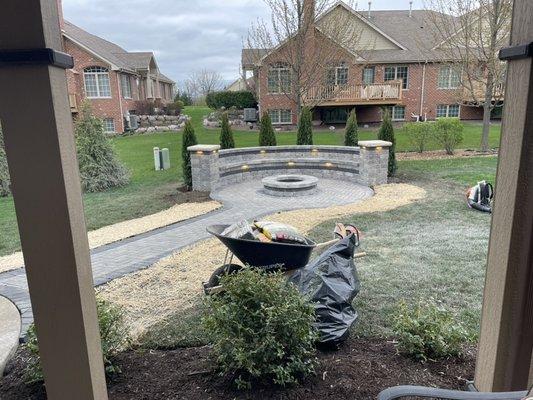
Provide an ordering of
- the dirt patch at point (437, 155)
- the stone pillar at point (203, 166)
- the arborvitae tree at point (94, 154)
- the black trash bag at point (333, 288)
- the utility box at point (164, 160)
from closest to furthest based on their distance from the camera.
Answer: the black trash bag at point (333, 288) → the stone pillar at point (203, 166) → the arborvitae tree at point (94, 154) → the utility box at point (164, 160) → the dirt patch at point (437, 155)

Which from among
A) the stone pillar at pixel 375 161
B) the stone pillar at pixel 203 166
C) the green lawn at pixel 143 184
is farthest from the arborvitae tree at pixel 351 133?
the stone pillar at pixel 203 166

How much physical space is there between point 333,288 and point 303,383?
0.81 meters

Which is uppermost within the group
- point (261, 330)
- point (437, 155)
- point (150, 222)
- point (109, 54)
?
point (109, 54)

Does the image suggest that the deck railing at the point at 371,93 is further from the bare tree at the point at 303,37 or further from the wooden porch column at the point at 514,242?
the wooden porch column at the point at 514,242

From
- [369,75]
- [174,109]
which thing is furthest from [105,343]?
[174,109]

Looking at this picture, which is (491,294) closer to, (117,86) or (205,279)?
(205,279)

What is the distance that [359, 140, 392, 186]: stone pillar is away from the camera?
32.6 feet

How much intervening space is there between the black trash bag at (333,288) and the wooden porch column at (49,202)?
1.55 m

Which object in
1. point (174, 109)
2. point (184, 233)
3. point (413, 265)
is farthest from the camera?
point (174, 109)

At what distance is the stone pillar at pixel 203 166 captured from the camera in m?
9.49

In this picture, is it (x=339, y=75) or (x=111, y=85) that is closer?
(x=339, y=75)

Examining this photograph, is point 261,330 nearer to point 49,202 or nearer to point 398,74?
point 49,202

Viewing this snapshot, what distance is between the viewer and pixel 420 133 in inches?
541

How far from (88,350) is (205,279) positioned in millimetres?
2881
